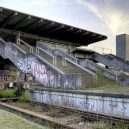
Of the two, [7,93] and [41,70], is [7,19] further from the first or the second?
[7,93]

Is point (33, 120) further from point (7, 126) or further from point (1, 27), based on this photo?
point (1, 27)

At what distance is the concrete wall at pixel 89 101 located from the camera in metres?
11.2

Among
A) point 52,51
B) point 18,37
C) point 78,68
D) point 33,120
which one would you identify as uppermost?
point 18,37

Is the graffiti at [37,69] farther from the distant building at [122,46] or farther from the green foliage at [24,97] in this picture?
the distant building at [122,46]

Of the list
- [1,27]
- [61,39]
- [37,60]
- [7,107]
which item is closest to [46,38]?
[61,39]

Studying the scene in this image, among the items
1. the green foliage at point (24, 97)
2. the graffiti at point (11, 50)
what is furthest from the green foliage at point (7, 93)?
the graffiti at point (11, 50)

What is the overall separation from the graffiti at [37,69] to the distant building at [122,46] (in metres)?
21.2

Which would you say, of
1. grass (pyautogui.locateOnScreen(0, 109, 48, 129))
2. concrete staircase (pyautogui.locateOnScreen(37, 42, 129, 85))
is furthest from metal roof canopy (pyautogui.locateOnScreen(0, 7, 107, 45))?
grass (pyautogui.locateOnScreen(0, 109, 48, 129))

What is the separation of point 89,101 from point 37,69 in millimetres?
9839

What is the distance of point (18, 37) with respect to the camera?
3216cm

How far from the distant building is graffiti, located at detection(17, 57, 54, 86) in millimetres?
21151

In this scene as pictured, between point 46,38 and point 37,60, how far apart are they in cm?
1519

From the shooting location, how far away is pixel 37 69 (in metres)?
21.8

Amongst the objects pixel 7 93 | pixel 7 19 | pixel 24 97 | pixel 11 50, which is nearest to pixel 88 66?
pixel 11 50
